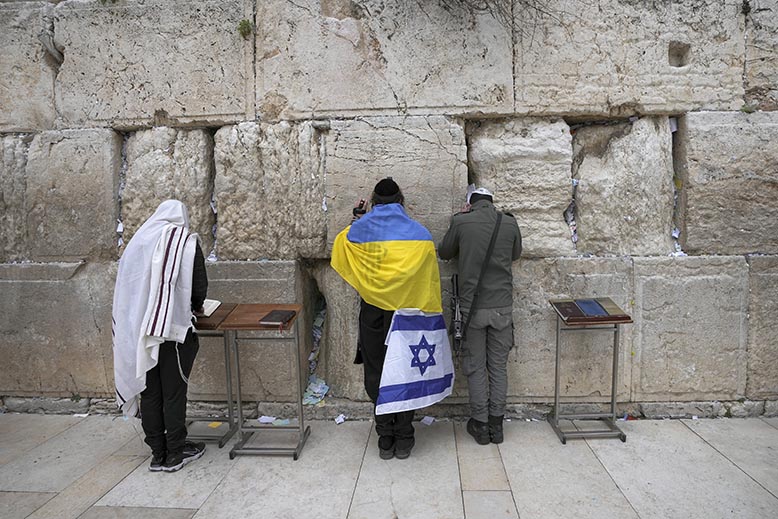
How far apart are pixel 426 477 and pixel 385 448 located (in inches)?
14.1

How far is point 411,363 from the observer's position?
303 cm

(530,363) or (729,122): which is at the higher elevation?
(729,122)

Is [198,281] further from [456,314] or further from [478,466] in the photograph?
[478,466]

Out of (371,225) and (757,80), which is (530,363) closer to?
(371,225)

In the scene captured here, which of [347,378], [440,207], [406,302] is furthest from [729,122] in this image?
[347,378]

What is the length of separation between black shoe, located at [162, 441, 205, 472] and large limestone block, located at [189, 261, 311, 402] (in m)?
0.60

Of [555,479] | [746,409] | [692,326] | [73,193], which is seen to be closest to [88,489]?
[73,193]

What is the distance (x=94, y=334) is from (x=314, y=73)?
2815mm

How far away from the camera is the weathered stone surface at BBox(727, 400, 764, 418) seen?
11.9ft

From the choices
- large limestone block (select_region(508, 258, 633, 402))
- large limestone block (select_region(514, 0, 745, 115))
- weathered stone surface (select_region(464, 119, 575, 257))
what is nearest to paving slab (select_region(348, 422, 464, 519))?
large limestone block (select_region(508, 258, 633, 402))

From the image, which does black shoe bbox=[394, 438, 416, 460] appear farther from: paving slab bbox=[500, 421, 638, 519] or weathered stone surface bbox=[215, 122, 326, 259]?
weathered stone surface bbox=[215, 122, 326, 259]

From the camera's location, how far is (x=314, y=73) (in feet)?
Result: 11.9

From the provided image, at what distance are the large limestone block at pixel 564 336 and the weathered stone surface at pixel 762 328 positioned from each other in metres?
0.94

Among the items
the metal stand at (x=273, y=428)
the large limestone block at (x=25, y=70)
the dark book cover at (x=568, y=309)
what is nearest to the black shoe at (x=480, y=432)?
the dark book cover at (x=568, y=309)
